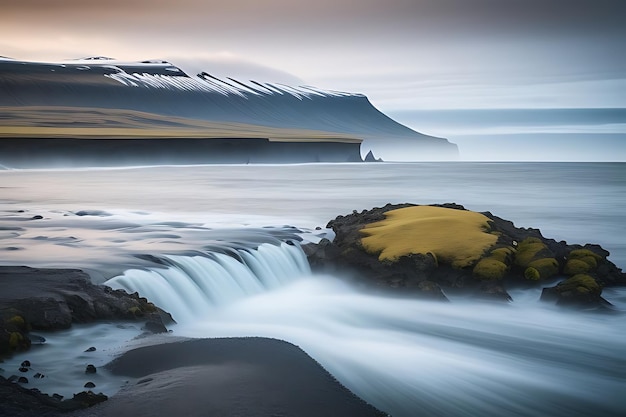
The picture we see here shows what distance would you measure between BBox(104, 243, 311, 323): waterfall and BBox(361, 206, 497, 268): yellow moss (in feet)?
5.62

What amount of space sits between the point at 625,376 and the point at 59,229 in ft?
43.7

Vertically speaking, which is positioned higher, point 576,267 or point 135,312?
point 576,267

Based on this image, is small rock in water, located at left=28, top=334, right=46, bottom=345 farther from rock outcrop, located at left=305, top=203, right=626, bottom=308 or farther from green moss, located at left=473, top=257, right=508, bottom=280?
green moss, located at left=473, top=257, right=508, bottom=280

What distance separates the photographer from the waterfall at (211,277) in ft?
34.8

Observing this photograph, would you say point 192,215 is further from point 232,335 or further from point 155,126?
point 155,126

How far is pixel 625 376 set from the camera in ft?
29.5

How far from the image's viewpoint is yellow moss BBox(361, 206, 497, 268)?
42.4ft

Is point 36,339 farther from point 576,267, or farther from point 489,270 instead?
point 576,267

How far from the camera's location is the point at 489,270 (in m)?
12.5

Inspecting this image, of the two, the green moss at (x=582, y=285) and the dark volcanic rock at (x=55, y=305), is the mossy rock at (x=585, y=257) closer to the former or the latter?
the green moss at (x=582, y=285)

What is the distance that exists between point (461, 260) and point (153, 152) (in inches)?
2718

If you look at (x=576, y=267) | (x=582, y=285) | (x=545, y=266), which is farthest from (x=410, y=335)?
(x=576, y=267)

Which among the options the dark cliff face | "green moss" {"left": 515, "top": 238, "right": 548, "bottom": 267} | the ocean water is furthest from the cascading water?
the dark cliff face

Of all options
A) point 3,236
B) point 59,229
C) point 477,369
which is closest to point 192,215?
point 59,229
